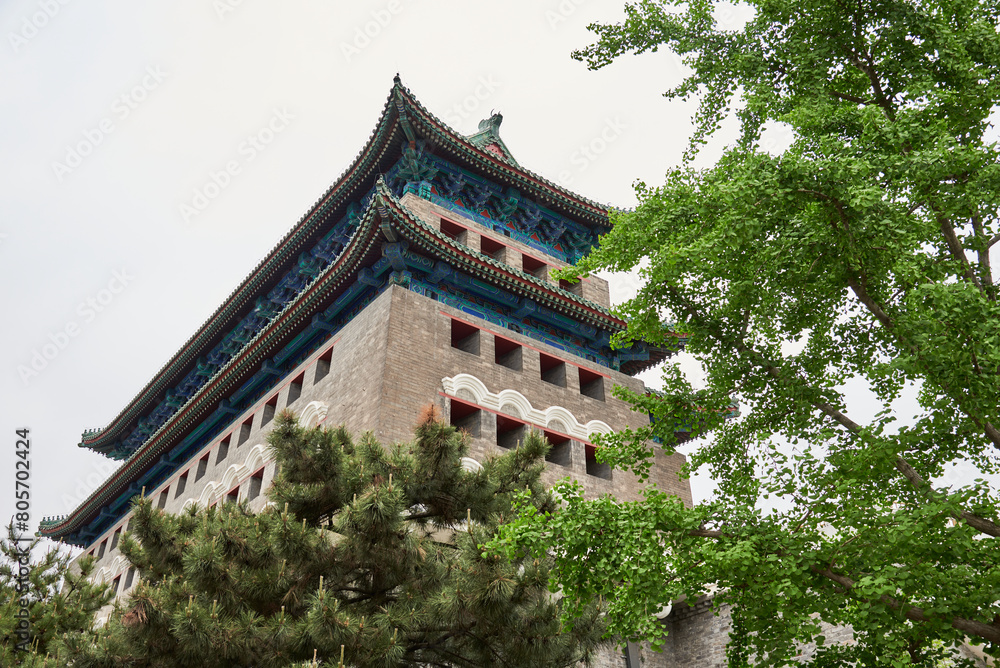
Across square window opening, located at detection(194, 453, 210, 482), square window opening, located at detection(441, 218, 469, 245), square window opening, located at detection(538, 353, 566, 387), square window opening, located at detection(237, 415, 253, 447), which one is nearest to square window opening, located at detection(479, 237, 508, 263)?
square window opening, located at detection(441, 218, 469, 245)

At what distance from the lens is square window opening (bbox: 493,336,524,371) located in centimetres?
1844

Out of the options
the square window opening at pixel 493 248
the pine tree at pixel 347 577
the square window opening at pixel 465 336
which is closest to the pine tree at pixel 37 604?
the pine tree at pixel 347 577

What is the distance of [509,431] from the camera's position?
1758 cm

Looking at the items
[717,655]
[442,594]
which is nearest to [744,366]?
[442,594]

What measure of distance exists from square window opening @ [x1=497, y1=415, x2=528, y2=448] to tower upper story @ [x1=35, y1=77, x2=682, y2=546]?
77cm

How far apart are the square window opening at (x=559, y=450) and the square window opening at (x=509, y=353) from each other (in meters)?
1.64

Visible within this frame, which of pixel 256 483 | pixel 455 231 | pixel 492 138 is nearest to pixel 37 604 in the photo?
pixel 256 483

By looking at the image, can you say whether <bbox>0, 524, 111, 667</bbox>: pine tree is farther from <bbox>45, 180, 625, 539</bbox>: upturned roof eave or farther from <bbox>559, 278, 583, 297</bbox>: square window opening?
<bbox>559, 278, 583, 297</bbox>: square window opening

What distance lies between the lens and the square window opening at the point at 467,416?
16.7 meters

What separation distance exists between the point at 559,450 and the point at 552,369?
2.15 m

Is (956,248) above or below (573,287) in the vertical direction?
below

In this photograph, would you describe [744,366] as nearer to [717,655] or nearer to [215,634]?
[215,634]

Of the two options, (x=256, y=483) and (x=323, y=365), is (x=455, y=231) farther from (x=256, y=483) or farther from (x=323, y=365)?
(x=256, y=483)

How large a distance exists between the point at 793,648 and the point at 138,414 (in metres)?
25.8
